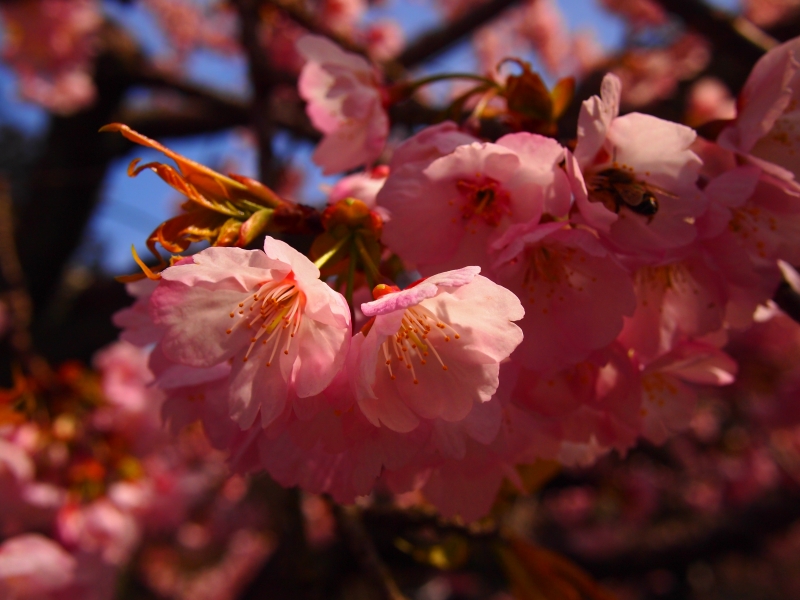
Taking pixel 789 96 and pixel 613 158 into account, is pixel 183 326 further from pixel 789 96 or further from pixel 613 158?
pixel 789 96

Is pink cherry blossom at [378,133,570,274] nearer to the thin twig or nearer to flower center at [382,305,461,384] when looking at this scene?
flower center at [382,305,461,384]

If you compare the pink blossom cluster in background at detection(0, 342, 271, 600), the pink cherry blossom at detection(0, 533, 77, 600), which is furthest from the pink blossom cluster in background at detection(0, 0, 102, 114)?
the pink cherry blossom at detection(0, 533, 77, 600)

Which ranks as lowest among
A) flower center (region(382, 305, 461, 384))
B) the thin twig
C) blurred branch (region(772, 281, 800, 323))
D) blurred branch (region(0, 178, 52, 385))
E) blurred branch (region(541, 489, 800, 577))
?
blurred branch (region(541, 489, 800, 577))

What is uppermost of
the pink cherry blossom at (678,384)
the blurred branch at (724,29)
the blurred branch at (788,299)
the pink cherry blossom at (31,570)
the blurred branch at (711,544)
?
the blurred branch at (724,29)

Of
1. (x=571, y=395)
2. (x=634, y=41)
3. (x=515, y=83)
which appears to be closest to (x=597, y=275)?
(x=571, y=395)

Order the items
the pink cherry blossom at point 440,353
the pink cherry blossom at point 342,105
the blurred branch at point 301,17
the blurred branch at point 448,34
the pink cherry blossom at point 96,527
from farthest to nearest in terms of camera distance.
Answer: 1. the blurred branch at point 448,34
2. the blurred branch at point 301,17
3. the pink cherry blossom at point 96,527
4. the pink cherry blossom at point 342,105
5. the pink cherry blossom at point 440,353

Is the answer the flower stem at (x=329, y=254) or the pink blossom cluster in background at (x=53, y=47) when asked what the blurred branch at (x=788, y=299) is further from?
the pink blossom cluster in background at (x=53, y=47)

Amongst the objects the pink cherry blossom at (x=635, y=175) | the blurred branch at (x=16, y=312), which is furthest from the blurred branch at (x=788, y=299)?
the blurred branch at (x=16, y=312)

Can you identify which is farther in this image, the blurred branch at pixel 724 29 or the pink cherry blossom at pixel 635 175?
the blurred branch at pixel 724 29

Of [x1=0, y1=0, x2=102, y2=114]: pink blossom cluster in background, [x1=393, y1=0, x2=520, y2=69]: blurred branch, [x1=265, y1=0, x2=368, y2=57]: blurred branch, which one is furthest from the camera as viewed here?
[x1=0, y1=0, x2=102, y2=114]: pink blossom cluster in background
